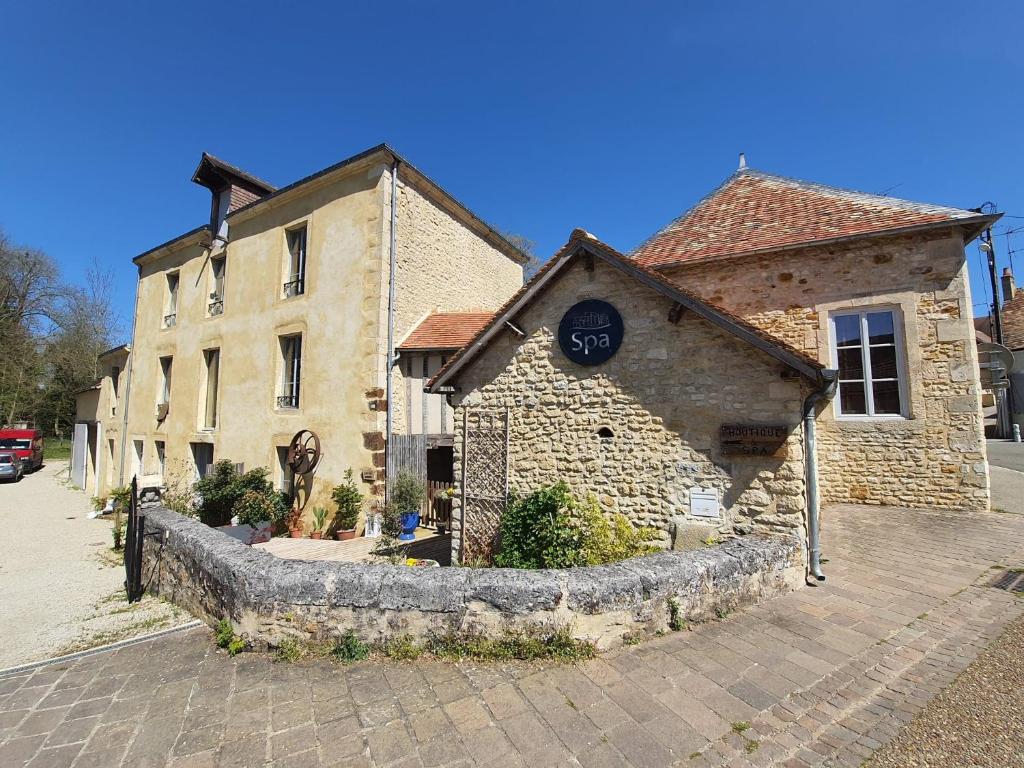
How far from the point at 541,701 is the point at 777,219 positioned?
979 centimetres

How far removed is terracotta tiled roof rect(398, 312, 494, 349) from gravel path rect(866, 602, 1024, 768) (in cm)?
797

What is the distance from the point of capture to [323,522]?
998 centimetres

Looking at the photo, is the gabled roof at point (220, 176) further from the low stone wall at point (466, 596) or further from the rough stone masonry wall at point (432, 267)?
the low stone wall at point (466, 596)

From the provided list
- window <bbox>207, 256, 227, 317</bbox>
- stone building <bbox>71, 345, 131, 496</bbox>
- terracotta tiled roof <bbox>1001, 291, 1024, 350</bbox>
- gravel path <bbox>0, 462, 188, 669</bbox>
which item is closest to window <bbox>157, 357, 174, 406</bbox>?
stone building <bbox>71, 345, 131, 496</bbox>

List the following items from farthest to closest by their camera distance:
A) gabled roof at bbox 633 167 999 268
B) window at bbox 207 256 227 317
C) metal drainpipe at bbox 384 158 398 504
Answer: window at bbox 207 256 227 317 < metal drainpipe at bbox 384 158 398 504 < gabled roof at bbox 633 167 999 268

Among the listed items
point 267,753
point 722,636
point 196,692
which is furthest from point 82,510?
point 722,636

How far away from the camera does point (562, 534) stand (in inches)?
224

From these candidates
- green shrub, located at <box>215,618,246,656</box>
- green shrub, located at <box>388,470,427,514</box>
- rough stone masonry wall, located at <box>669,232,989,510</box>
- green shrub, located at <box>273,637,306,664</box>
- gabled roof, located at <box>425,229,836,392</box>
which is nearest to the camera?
green shrub, located at <box>273,637,306,664</box>

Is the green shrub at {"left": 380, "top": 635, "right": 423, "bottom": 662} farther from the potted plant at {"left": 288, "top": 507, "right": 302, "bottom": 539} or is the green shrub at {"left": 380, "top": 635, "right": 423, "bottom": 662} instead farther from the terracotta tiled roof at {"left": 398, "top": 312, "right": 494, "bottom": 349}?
the potted plant at {"left": 288, "top": 507, "right": 302, "bottom": 539}

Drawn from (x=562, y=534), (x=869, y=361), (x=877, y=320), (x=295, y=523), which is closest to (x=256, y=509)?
(x=295, y=523)

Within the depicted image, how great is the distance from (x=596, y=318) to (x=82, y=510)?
19025 mm

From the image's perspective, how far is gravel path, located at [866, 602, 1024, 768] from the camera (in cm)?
243

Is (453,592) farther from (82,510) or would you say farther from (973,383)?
(82,510)

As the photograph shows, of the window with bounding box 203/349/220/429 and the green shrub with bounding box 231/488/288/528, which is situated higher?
the window with bounding box 203/349/220/429
